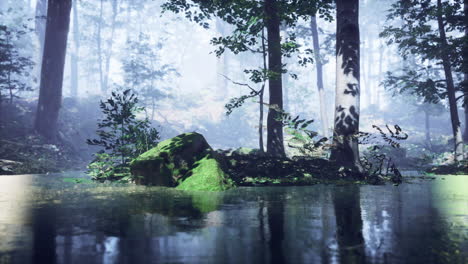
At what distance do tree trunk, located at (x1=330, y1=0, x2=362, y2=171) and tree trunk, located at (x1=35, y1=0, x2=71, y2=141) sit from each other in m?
15.7

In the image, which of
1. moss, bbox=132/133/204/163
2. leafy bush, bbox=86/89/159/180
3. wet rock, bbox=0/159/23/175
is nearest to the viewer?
moss, bbox=132/133/204/163

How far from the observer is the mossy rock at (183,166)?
8242mm

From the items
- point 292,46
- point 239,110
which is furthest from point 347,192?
point 239,110

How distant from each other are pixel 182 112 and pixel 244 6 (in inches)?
1543

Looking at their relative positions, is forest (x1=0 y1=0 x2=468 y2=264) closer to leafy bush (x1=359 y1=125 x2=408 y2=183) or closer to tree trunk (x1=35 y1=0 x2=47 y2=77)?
leafy bush (x1=359 y1=125 x2=408 y2=183)

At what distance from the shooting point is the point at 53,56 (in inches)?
766

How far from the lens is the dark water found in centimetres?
280

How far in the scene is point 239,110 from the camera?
48500mm

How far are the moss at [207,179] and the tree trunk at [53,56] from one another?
1443 centimetres

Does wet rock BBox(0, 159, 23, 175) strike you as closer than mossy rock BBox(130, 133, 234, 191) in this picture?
No

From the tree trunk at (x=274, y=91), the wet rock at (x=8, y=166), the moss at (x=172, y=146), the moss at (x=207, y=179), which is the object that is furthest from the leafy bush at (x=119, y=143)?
the wet rock at (x=8, y=166)

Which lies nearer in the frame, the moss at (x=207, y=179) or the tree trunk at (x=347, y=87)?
the moss at (x=207, y=179)

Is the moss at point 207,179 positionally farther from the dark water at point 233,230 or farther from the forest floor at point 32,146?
the forest floor at point 32,146

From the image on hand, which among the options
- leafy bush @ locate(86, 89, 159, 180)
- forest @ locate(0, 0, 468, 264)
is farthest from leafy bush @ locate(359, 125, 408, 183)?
leafy bush @ locate(86, 89, 159, 180)
